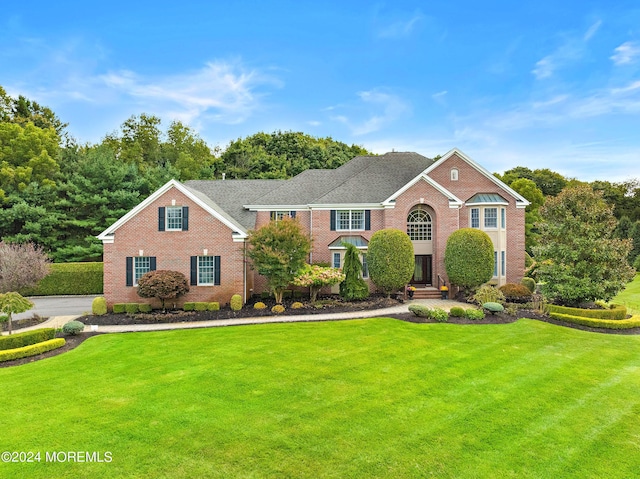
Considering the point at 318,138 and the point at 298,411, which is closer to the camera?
the point at 298,411

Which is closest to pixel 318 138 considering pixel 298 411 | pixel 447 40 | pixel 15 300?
pixel 447 40

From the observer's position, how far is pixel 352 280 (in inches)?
804

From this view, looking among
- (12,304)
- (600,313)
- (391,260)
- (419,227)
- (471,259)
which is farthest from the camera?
(419,227)

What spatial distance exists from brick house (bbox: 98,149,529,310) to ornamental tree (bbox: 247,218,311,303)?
1.35 m

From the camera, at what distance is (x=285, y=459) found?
5926 millimetres

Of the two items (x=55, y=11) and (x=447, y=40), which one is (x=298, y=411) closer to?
(x=55, y=11)

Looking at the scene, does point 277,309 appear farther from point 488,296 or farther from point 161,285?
point 488,296

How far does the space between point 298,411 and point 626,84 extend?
2532 centimetres

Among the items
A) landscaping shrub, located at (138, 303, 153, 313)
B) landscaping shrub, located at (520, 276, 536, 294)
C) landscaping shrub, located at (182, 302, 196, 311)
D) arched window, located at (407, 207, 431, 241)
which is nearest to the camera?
landscaping shrub, located at (138, 303, 153, 313)

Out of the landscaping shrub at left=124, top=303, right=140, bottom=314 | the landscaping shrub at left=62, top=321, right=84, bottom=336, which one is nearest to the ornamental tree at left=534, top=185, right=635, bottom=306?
the landscaping shrub at left=124, top=303, right=140, bottom=314

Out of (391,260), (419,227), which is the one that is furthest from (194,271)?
(419,227)

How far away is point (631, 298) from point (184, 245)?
3089 cm

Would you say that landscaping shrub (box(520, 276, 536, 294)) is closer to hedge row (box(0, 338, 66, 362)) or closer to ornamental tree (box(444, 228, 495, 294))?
ornamental tree (box(444, 228, 495, 294))

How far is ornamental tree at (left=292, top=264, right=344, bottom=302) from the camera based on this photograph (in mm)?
19403
